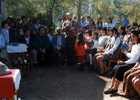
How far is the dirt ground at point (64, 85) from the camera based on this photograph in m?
4.74

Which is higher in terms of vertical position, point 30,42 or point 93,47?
point 30,42

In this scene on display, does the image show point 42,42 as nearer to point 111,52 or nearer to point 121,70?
point 111,52

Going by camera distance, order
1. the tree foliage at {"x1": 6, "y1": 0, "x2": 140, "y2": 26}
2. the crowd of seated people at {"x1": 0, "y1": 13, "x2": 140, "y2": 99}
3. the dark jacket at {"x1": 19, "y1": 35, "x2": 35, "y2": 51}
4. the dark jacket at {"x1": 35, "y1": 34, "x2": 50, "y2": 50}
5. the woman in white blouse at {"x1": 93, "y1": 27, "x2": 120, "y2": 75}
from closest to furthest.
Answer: the woman in white blouse at {"x1": 93, "y1": 27, "x2": 120, "y2": 75} → the crowd of seated people at {"x1": 0, "y1": 13, "x2": 140, "y2": 99} → the dark jacket at {"x1": 19, "y1": 35, "x2": 35, "y2": 51} → the dark jacket at {"x1": 35, "y1": 34, "x2": 50, "y2": 50} → the tree foliage at {"x1": 6, "y1": 0, "x2": 140, "y2": 26}

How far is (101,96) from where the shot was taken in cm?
473

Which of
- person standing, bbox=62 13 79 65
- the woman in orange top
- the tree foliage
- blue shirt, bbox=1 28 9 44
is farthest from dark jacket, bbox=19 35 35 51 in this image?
the tree foliage

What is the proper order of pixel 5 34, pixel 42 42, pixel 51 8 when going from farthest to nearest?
pixel 51 8 < pixel 42 42 < pixel 5 34

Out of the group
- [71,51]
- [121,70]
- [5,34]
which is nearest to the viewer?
[121,70]

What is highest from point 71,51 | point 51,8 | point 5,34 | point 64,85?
point 51,8

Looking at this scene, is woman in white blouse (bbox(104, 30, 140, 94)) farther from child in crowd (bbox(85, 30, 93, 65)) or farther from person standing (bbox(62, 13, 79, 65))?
person standing (bbox(62, 13, 79, 65))

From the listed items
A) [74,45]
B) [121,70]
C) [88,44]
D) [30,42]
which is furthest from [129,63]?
[30,42]

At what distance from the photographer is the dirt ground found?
4.74 meters

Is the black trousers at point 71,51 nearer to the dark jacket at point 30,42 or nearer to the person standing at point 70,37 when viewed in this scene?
the person standing at point 70,37

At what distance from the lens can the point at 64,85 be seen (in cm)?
561

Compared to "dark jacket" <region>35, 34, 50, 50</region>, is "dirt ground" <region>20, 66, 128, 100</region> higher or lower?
lower
